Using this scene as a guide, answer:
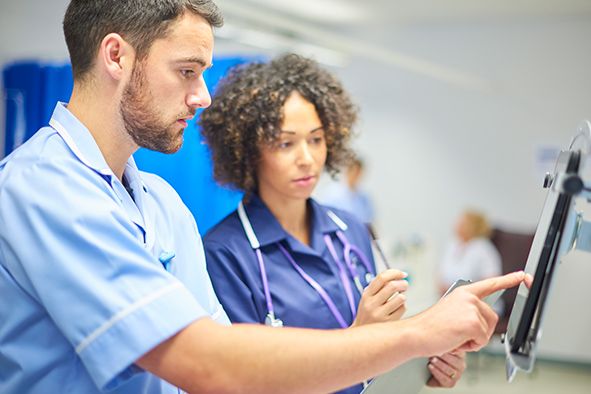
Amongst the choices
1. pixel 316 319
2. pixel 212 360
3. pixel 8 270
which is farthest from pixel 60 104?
pixel 316 319

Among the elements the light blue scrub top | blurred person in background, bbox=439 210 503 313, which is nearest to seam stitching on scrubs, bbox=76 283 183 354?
the light blue scrub top

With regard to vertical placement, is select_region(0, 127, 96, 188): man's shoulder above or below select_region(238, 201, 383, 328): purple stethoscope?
above

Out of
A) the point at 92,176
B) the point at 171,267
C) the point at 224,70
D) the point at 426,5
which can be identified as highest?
the point at 426,5

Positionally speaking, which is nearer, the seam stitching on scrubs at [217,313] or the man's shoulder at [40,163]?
the man's shoulder at [40,163]

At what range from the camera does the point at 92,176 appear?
3.07 feet

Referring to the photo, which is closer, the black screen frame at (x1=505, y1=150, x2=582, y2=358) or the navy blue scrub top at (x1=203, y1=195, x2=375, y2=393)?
the black screen frame at (x1=505, y1=150, x2=582, y2=358)

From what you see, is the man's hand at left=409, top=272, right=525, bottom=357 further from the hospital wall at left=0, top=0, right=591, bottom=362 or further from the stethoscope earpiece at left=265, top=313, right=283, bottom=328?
the hospital wall at left=0, top=0, right=591, bottom=362

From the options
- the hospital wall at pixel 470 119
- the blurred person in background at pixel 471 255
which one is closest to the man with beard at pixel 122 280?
the blurred person in background at pixel 471 255

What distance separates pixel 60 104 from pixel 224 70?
0.98m

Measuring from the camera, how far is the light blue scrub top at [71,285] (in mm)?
832

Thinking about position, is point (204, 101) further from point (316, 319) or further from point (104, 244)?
point (316, 319)

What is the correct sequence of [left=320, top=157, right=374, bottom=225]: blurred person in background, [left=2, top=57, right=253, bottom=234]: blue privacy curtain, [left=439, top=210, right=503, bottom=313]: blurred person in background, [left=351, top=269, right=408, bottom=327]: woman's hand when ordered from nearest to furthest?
[left=351, top=269, right=408, bottom=327]: woman's hand → [left=2, top=57, right=253, bottom=234]: blue privacy curtain → [left=439, top=210, right=503, bottom=313]: blurred person in background → [left=320, top=157, right=374, bottom=225]: blurred person in background

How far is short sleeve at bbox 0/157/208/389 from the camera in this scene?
0.83m

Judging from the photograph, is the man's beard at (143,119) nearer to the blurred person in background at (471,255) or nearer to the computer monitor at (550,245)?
the computer monitor at (550,245)
